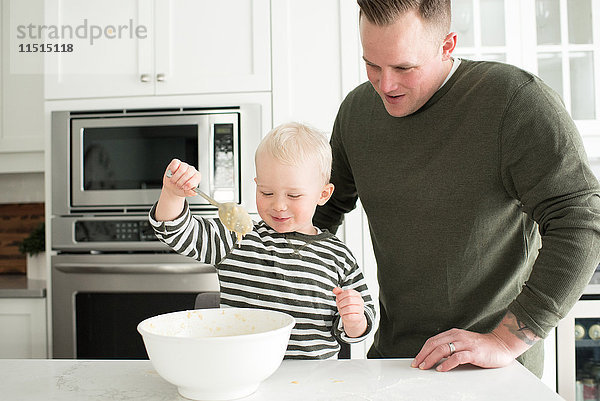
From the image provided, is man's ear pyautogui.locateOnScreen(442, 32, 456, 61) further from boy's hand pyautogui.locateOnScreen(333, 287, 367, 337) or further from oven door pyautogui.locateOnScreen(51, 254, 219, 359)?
oven door pyautogui.locateOnScreen(51, 254, 219, 359)

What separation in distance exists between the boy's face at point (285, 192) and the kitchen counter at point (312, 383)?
305 mm

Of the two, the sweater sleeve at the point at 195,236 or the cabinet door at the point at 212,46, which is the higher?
the cabinet door at the point at 212,46

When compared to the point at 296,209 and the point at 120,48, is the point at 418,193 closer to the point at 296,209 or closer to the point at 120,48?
the point at 296,209

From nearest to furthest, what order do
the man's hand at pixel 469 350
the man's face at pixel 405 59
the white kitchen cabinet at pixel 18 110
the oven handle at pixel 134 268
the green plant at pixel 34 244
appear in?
the man's hand at pixel 469 350, the man's face at pixel 405 59, the oven handle at pixel 134 268, the white kitchen cabinet at pixel 18 110, the green plant at pixel 34 244

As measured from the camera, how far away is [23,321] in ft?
7.91

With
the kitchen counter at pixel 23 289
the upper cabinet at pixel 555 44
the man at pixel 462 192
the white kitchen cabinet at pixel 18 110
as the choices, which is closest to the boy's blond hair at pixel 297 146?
the man at pixel 462 192

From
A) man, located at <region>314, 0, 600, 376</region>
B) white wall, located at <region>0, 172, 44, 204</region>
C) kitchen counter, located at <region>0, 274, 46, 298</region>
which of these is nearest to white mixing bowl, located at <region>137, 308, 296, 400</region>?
man, located at <region>314, 0, 600, 376</region>

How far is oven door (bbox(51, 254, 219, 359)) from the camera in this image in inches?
90.3

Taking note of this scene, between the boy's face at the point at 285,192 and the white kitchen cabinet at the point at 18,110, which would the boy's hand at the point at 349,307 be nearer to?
the boy's face at the point at 285,192

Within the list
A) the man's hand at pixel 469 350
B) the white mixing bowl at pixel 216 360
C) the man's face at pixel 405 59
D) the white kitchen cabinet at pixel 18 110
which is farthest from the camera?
the white kitchen cabinet at pixel 18 110

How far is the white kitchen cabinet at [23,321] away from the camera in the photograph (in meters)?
2.40

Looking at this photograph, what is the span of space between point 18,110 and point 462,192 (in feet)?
7.57

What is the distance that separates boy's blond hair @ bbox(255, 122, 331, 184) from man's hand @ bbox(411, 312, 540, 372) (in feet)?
1.42

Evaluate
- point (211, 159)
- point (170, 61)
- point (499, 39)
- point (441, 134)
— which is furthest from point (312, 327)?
point (499, 39)
